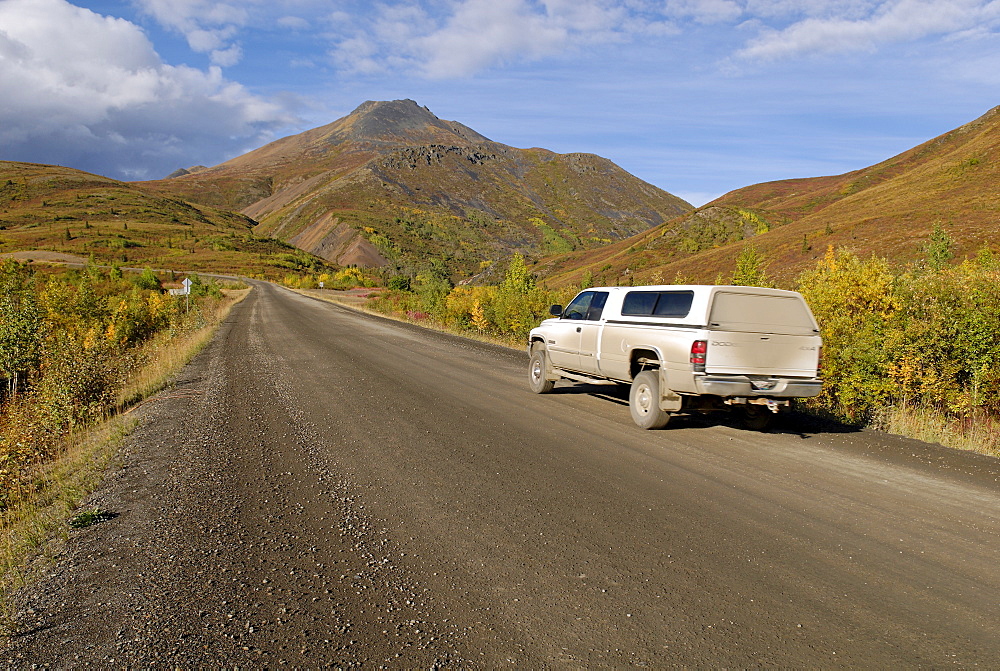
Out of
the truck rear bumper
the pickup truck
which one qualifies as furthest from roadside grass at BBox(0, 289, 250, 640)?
the truck rear bumper

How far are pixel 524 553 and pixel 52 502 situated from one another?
14.9ft

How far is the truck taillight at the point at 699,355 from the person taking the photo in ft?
24.0

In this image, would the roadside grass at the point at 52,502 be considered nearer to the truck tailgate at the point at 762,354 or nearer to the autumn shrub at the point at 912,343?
the truck tailgate at the point at 762,354

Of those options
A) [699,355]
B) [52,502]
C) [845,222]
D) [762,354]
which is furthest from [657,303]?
[845,222]

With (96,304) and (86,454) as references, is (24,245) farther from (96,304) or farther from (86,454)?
(86,454)

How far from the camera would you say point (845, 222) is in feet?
165

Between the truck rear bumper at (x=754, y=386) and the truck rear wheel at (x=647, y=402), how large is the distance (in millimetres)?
733

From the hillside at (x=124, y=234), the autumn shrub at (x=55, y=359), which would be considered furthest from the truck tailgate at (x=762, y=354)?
the hillside at (x=124, y=234)

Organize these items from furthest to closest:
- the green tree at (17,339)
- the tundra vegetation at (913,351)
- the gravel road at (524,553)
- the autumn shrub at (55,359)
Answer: the green tree at (17,339), the autumn shrub at (55,359), the tundra vegetation at (913,351), the gravel road at (524,553)

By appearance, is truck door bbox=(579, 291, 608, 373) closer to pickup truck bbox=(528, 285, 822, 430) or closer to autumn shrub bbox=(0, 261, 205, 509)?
pickup truck bbox=(528, 285, 822, 430)

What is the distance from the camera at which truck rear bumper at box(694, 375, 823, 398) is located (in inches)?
287

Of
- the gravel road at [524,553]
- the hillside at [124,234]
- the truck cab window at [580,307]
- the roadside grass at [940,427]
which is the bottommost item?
the gravel road at [524,553]

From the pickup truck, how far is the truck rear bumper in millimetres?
12

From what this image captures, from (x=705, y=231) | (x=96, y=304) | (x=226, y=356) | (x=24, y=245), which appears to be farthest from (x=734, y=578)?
(x=24, y=245)
